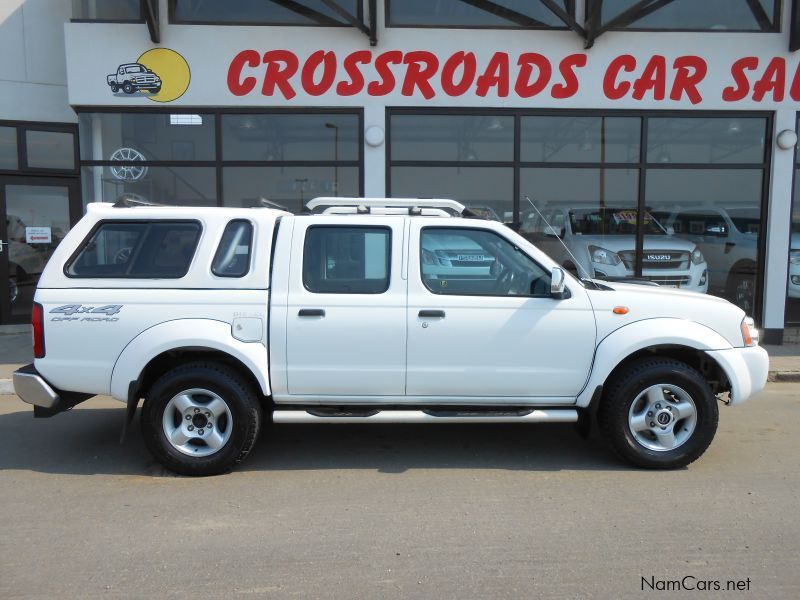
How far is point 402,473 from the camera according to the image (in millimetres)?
4555

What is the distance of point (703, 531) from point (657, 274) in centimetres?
670

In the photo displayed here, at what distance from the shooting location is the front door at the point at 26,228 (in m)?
9.81

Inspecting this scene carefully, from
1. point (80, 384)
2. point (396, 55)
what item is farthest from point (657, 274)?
point (80, 384)

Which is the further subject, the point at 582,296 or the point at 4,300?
the point at 4,300

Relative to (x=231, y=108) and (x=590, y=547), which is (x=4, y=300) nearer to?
(x=231, y=108)

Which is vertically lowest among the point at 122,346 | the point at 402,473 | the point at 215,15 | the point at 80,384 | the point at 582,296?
the point at 402,473

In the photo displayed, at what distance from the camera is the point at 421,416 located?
4.49 meters

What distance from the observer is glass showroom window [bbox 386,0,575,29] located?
370 inches

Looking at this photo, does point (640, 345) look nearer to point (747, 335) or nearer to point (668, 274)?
point (747, 335)

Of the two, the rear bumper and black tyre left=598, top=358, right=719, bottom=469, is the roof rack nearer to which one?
black tyre left=598, top=358, right=719, bottom=469

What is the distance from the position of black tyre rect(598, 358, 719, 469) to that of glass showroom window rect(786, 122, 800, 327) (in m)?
6.70

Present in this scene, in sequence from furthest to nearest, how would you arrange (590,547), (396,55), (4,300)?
(4,300) → (396,55) → (590,547)

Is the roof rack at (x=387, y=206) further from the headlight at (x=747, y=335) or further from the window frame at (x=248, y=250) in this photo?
the headlight at (x=747, y=335)

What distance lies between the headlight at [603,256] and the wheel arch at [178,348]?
6.70 meters
